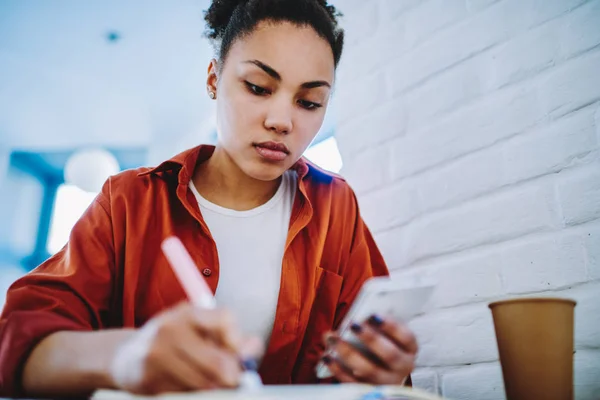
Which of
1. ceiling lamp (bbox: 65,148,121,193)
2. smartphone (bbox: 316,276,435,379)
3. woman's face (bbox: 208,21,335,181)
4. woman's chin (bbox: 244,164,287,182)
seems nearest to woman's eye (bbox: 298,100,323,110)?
woman's face (bbox: 208,21,335,181)

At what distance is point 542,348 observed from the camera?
560 mm

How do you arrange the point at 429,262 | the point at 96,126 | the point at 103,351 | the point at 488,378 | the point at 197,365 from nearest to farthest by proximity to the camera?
the point at 197,365, the point at 103,351, the point at 488,378, the point at 429,262, the point at 96,126

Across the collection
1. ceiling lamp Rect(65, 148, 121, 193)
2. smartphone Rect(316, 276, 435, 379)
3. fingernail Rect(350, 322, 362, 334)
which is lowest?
fingernail Rect(350, 322, 362, 334)

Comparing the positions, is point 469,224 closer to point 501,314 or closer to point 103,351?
point 501,314

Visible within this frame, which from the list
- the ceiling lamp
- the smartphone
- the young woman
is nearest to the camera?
the smartphone

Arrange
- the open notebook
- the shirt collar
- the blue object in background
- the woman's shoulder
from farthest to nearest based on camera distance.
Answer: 1. the blue object in background
2. the woman's shoulder
3. the shirt collar
4. the open notebook

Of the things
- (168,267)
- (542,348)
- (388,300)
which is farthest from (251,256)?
(542,348)

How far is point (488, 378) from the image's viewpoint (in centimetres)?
83

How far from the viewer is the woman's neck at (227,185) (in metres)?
1.03

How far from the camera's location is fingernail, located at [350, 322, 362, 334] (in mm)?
578

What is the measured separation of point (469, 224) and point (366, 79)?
0.50 m

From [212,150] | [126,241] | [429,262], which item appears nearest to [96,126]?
[212,150]

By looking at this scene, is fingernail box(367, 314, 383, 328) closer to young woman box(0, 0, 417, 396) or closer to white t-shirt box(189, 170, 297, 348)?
young woman box(0, 0, 417, 396)

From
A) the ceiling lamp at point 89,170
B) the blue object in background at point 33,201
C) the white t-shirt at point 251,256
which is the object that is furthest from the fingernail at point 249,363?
the blue object in background at point 33,201
